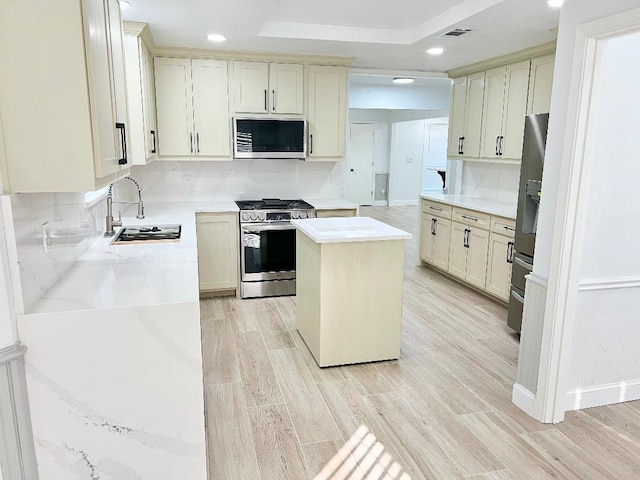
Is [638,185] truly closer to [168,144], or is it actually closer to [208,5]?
[208,5]

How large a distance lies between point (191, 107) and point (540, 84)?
3.24 metres

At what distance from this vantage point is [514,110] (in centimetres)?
448

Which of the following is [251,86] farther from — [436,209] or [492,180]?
[492,180]

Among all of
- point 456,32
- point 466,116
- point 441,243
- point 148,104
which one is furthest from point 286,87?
point 441,243

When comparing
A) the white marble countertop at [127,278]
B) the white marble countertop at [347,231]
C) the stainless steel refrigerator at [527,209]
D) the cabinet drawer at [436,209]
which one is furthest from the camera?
the cabinet drawer at [436,209]

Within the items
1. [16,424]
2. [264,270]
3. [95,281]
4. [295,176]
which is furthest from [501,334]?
[16,424]

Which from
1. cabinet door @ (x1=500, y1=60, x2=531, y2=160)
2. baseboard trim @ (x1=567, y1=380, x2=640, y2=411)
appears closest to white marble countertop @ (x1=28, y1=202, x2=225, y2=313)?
baseboard trim @ (x1=567, y1=380, x2=640, y2=411)

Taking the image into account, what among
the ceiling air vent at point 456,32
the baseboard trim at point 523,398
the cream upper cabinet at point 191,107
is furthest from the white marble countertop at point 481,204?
the cream upper cabinet at point 191,107

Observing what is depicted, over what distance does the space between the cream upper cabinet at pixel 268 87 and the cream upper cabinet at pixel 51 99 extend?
302 centimetres

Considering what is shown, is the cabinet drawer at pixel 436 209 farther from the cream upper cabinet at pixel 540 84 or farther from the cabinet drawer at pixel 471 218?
the cream upper cabinet at pixel 540 84

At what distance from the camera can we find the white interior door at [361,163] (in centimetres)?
1060

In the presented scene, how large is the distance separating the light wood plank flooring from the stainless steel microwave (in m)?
1.81

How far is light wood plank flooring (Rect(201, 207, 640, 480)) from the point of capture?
2244 mm

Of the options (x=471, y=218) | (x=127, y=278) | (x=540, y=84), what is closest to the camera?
(x=127, y=278)
